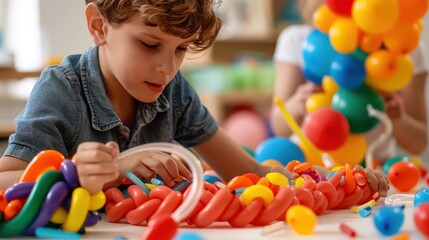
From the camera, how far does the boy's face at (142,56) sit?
1.02m

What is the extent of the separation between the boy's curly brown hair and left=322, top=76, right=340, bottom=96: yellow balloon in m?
0.60

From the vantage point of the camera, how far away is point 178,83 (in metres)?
1.28

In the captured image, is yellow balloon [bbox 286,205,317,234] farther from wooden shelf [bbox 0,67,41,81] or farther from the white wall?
the white wall

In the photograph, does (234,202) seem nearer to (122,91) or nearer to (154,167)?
(154,167)

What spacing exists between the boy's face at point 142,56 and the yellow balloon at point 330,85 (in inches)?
25.7

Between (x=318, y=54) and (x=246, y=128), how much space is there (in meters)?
1.90

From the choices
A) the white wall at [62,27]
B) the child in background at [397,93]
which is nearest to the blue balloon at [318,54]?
the child in background at [397,93]

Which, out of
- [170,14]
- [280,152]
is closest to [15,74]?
[280,152]

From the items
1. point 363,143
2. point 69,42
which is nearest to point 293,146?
point 363,143

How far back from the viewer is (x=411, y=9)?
57.3 inches

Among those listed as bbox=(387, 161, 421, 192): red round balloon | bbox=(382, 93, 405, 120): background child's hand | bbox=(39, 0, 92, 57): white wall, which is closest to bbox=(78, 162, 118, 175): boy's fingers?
bbox=(387, 161, 421, 192): red round balloon

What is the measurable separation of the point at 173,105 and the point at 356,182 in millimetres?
394

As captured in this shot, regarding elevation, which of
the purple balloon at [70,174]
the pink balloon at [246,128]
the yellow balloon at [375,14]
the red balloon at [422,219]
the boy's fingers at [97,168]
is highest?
the yellow balloon at [375,14]

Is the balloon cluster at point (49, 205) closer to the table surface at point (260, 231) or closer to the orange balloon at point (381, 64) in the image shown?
the table surface at point (260, 231)
